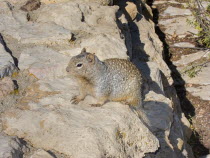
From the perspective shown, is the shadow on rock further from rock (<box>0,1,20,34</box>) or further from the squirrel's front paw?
rock (<box>0,1,20,34</box>)

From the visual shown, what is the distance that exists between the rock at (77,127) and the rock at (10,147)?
122 mm

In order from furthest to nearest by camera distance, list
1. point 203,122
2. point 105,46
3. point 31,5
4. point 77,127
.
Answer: point 203,122, point 31,5, point 105,46, point 77,127

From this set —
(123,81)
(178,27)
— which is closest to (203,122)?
(123,81)

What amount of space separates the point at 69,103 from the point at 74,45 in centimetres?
105

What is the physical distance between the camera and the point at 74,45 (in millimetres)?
4227

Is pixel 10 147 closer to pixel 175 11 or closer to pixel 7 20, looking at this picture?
pixel 7 20

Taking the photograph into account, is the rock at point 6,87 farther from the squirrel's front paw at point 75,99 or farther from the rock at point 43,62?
the squirrel's front paw at point 75,99

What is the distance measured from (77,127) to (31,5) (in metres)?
2.53

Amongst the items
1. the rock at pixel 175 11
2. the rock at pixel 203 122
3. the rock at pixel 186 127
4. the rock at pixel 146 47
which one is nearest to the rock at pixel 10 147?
the rock at pixel 146 47

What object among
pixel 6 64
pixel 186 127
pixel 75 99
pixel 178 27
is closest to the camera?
pixel 75 99

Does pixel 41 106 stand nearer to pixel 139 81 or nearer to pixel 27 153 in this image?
pixel 27 153

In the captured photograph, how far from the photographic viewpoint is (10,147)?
2.67 m

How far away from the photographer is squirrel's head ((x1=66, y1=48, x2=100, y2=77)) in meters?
3.55

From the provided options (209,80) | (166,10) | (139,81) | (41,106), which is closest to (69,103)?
(41,106)
